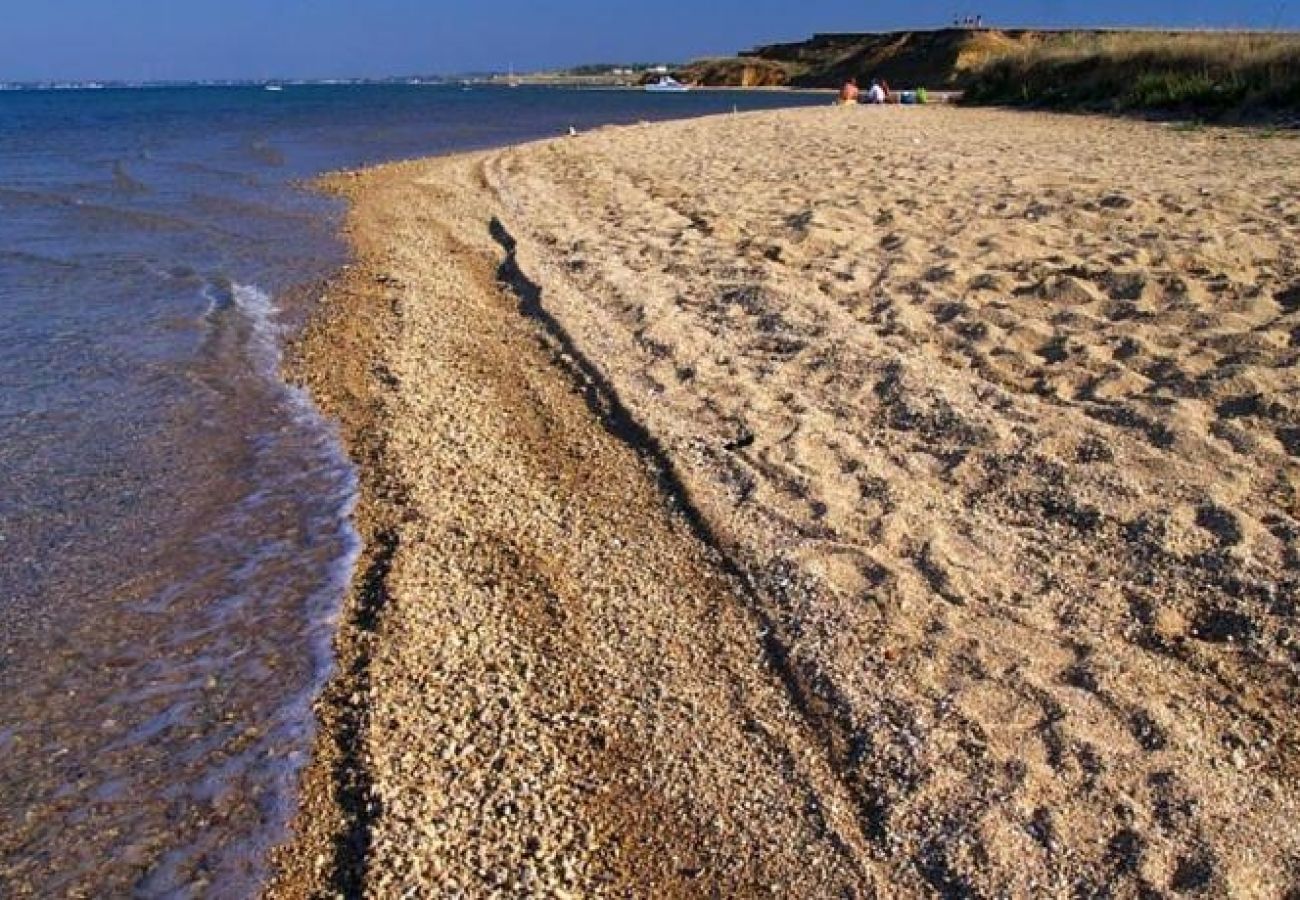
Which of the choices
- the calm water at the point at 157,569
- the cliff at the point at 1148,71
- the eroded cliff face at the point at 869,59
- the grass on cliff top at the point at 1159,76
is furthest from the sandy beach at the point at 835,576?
the eroded cliff face at the point at 869,59

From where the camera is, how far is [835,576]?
4.15 metres

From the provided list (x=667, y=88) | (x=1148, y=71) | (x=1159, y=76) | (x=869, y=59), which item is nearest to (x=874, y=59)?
(x=869, y=59)

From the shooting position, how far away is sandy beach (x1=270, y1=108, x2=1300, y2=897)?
115 inches

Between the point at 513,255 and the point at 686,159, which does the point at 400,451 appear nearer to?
the point at 513,255

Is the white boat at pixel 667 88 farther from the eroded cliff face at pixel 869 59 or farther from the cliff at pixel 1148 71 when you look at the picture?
the cliff at pixel 1148 71

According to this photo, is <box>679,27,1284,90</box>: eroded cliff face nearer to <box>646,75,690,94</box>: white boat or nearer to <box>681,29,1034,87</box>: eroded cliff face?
<box>681,29,1034,87</box>: eroded cliff face

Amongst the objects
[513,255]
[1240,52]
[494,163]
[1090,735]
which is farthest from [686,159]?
[1090,735]

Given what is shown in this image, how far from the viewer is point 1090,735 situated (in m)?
3.19

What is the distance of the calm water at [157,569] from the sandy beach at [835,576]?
0.77ft

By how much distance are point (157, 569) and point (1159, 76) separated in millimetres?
20929

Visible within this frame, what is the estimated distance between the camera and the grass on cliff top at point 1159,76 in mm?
16719

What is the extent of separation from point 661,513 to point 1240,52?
1858 centimetres

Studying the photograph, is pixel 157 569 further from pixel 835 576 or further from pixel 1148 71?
pixel 1148 71

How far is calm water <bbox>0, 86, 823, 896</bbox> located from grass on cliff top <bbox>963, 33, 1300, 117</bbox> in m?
15.0
